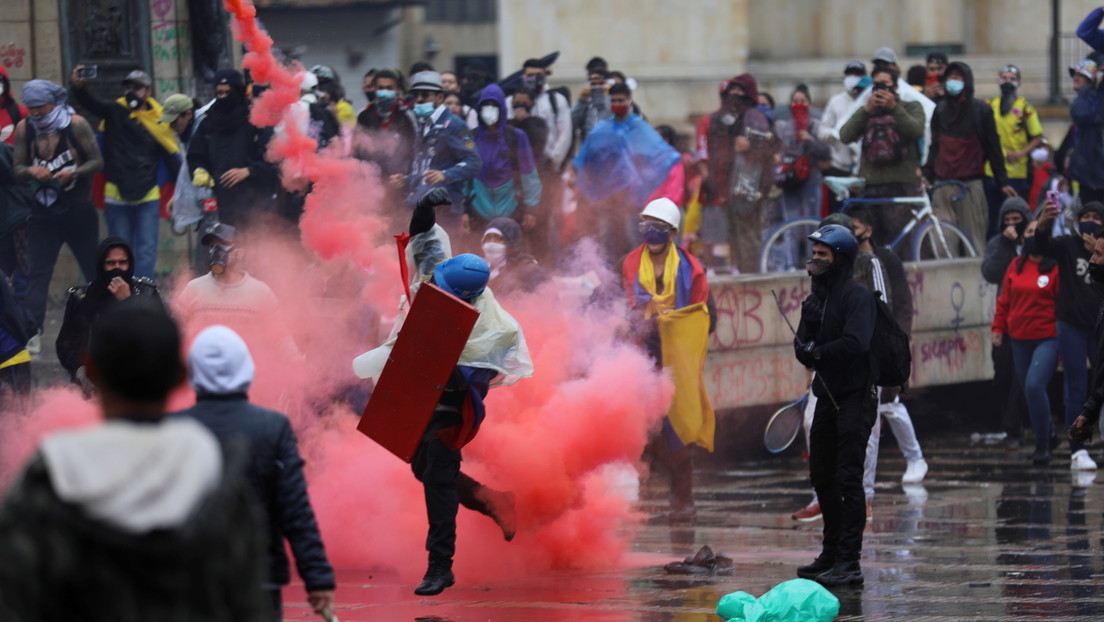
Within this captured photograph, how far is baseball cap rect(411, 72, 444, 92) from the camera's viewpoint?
41.6ft

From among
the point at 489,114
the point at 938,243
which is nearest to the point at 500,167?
the point at 489,114

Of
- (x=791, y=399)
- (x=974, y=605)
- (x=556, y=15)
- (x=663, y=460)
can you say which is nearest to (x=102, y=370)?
(x=974, y=605)

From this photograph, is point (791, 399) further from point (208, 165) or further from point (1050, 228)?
point (208, 165)

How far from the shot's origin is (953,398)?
49.1 feet

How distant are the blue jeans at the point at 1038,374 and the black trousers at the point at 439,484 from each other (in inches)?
243

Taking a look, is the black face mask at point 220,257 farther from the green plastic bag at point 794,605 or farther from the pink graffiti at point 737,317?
the pink graffiti at point 737,317

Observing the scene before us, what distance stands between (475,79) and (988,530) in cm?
725

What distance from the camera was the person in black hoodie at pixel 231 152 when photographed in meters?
12.0

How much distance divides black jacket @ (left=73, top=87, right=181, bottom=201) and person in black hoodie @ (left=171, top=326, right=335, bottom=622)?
7.51 meters

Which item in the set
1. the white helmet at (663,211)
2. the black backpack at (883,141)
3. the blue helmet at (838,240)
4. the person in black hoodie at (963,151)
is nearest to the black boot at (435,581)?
the blue helmet at (838,240)

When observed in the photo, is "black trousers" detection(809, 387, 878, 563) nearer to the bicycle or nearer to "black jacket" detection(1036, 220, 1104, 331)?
"black jacket" detection(1036, 220, 1104, 331)

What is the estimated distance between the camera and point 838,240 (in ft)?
27.2

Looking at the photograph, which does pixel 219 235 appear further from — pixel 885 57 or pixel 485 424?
pixel 885 57

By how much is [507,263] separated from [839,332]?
2654 millimetres
